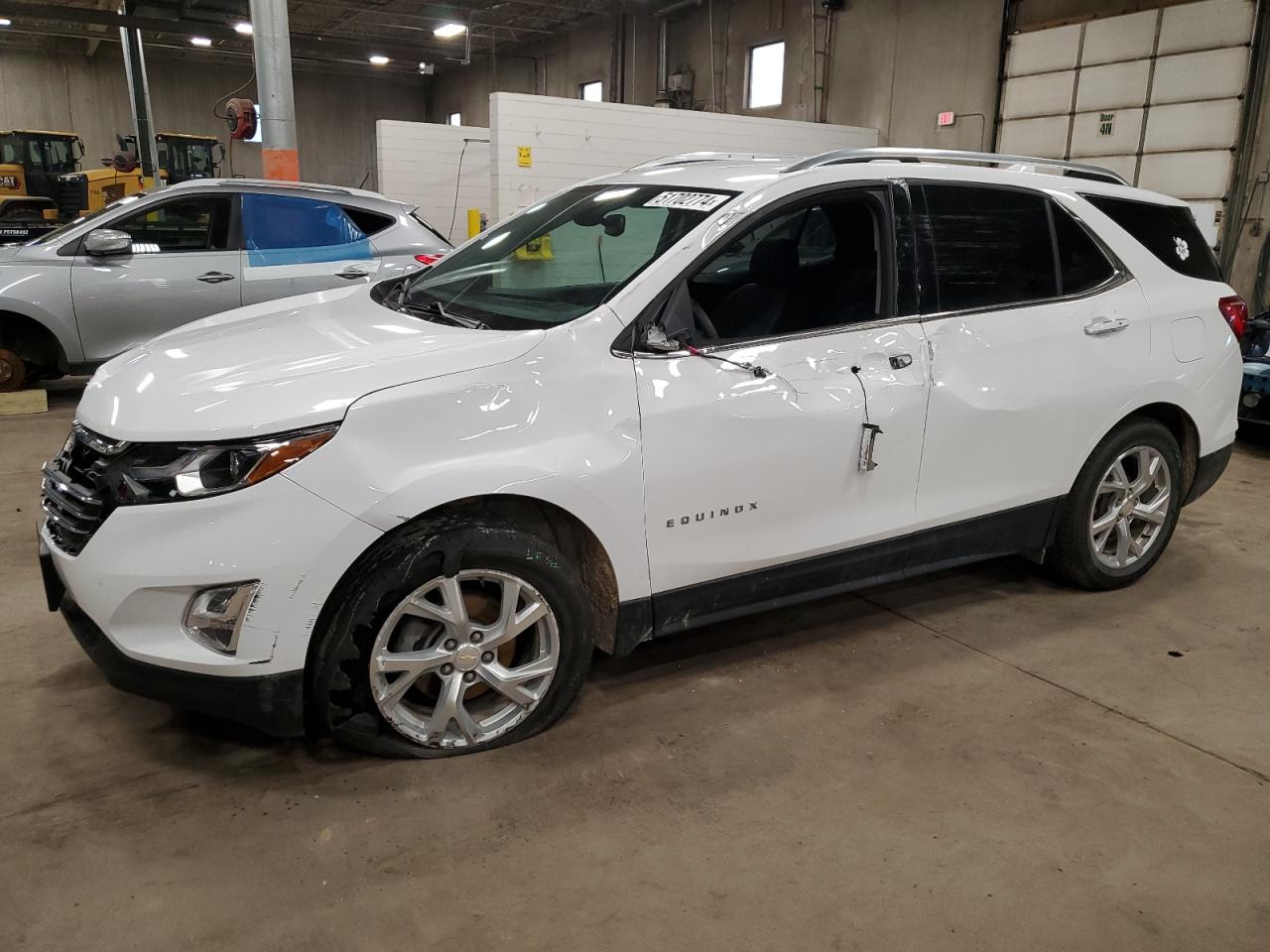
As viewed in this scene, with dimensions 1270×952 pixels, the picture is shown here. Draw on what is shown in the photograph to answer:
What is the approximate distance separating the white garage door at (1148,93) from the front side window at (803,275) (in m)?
7.93

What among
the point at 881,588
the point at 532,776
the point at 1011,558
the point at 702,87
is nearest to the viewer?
the point at 532,776

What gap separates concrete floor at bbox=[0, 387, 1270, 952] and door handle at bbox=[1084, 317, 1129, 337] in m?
1.14

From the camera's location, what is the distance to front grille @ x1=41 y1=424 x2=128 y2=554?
92.4 inches

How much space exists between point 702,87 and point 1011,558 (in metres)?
13.7

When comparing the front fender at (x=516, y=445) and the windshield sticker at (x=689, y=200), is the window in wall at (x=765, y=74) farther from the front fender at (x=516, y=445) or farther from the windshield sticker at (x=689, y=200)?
the front fender at (x=516, y=445)

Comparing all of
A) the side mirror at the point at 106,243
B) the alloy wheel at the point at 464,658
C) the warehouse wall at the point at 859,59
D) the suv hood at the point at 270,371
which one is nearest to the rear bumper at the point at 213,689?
the alloy wheel at the point at 464,658

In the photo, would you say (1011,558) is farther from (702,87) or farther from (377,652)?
(702,87)

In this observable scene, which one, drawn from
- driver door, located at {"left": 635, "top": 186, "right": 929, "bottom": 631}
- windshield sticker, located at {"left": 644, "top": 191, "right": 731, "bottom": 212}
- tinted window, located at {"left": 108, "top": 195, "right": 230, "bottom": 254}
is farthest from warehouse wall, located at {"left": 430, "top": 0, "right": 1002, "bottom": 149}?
windshield sticker, located at {"left": 644, "top": 191, "right": 731, "bottom": 212}

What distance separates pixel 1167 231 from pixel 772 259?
169 cm

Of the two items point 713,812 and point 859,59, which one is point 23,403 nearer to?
point 713,812

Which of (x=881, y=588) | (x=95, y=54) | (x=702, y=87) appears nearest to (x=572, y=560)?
(x=881, y=588)

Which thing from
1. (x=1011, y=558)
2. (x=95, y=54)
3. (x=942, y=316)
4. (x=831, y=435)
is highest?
(x=95, y=54)

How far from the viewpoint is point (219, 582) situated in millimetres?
2221

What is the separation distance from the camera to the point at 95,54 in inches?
1008
